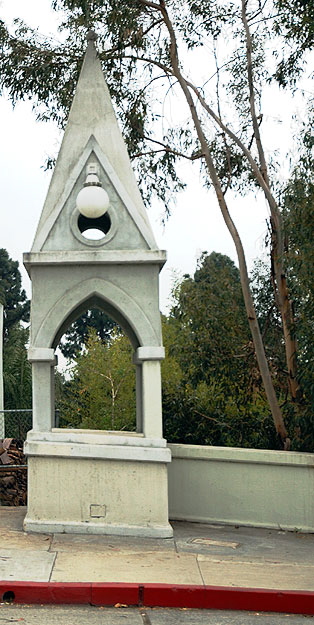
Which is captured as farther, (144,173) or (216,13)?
(144,173)

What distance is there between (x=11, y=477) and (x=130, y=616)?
31.4 ft

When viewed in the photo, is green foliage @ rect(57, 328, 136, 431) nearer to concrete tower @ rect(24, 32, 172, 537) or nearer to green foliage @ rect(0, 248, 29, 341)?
concrete tower @ rect(24, 32, 172, 537)

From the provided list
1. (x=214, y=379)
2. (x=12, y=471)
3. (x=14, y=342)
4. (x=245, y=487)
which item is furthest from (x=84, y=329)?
(x=245, y=487)

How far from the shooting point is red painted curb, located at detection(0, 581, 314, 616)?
787 cm

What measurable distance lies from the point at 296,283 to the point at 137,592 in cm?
633

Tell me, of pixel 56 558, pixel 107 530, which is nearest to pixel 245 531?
pixel 107 530

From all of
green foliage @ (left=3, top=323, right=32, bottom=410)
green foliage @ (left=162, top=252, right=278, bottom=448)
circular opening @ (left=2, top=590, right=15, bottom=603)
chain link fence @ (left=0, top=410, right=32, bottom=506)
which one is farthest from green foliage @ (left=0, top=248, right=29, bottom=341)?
circular opening @ (left=2, top=590, right=15, bottom=603)

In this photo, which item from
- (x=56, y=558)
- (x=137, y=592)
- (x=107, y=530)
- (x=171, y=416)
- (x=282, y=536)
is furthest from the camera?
(x=171, y=416)

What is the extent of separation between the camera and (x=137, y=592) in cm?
792

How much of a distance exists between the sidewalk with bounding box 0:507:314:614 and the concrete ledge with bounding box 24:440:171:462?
0.89 meters

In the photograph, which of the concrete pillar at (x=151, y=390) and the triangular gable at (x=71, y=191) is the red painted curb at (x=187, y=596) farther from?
the triangular gable at (x=71, y=191)

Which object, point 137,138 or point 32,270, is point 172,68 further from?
point 32,270

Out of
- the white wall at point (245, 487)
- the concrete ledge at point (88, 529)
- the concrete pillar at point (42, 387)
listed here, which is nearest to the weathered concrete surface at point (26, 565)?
the concrete ledge at point (88, 529)

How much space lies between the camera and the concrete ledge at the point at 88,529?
395 inches
